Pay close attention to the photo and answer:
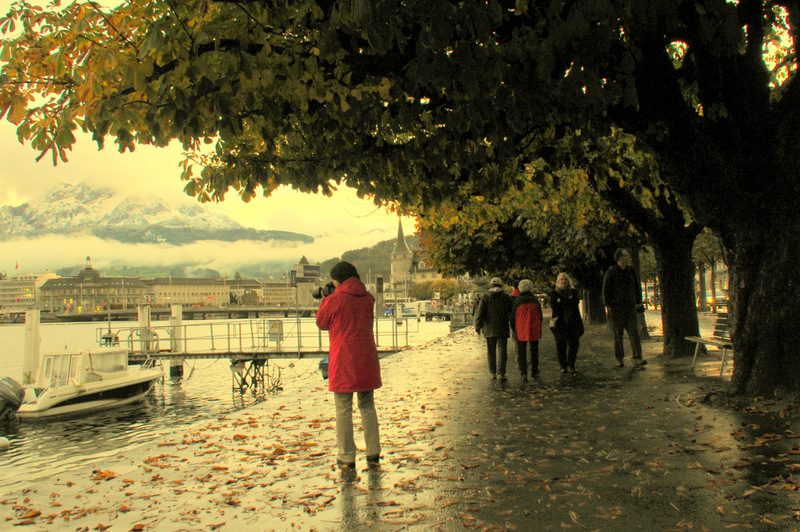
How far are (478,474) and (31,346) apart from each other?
34.3 metres

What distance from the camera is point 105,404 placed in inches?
1098

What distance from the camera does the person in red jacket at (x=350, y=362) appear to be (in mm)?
6113

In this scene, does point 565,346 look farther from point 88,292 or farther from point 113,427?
point 88,292

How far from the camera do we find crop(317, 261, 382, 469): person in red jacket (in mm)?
6113

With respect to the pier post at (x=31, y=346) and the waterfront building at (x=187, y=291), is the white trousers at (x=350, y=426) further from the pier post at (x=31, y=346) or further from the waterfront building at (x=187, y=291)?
the waterfront building at (x=187, y=291)

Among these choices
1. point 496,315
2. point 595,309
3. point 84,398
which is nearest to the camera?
point 496,315

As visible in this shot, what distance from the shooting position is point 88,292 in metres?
147

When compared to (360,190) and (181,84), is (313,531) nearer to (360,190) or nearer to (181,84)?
(181,84)

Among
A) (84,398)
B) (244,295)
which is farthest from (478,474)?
(244,295)

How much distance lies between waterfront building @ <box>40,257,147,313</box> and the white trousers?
456 feet

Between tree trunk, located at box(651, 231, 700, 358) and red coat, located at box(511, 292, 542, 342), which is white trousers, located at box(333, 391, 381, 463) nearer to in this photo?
red coat, located at box(511, 292, 542, 342)

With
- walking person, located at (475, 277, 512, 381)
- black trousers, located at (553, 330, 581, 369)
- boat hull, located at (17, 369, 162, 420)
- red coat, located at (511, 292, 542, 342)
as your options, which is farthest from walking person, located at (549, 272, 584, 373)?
boat hull, located at (17, 369, 162, 420)

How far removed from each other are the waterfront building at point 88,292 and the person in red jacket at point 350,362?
138928mm

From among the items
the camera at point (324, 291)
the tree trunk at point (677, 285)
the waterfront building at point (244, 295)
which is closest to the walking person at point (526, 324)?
the tree trunk at point (677, 285)
